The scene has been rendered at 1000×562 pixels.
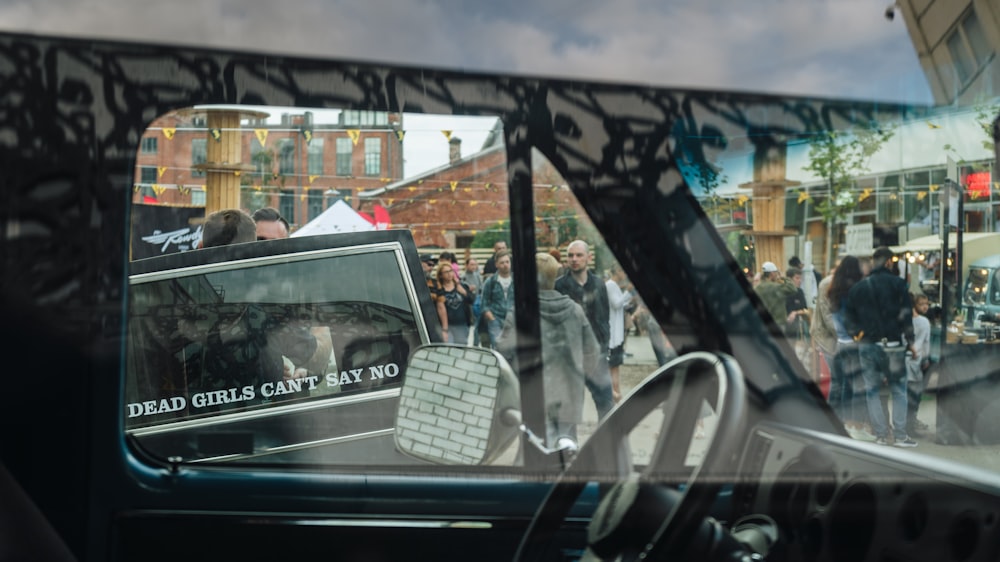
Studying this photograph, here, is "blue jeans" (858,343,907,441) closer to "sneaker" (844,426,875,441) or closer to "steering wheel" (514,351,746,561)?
"sneaker" (844,426,875,441)

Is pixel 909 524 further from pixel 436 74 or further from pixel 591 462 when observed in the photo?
pixel 436 74

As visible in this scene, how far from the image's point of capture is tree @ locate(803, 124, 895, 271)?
1.74 metres

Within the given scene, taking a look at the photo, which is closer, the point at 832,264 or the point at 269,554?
the point at 832,264

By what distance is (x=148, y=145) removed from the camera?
189 cm

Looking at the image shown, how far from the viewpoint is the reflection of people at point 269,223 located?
1836 mm

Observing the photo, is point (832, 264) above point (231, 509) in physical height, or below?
above

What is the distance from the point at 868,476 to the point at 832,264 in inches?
16.7

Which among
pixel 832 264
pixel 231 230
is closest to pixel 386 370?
pixel 231 230

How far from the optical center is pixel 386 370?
6.14 ft

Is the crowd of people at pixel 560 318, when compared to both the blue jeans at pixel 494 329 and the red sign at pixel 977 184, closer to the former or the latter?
the blue jeans at pixel 494 329

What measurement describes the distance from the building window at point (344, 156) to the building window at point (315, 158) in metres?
0.04

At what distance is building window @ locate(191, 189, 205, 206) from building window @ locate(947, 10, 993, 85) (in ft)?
4.87

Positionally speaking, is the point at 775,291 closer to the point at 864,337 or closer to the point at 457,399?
the point at 864,337

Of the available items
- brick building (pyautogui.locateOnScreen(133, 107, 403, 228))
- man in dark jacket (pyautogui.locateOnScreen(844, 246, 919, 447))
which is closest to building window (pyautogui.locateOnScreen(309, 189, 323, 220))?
brick building (pyautogui.locateOnScreen(133, 107, 403, 228))
